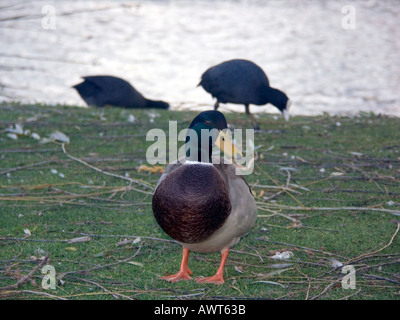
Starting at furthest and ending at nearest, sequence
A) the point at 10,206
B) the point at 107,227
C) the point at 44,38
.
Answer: the point at 44,38
the point at 10,206
the point at 107,227

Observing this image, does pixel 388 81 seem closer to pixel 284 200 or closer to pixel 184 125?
pixel 184 125

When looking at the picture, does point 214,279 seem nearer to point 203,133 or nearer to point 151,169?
point 203,133

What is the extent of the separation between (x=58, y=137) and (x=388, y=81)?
21.7ft

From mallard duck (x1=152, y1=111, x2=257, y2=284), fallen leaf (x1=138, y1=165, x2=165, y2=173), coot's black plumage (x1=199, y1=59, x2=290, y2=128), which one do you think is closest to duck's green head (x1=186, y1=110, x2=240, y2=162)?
mallard duck (x1=152, y1=111, x2=257, y2=284)

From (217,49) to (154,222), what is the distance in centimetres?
800

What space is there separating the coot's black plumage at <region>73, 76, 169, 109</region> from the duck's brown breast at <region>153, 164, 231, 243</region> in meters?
4.45

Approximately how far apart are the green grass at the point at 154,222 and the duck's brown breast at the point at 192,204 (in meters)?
0.30

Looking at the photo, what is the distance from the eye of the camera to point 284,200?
4246 mm

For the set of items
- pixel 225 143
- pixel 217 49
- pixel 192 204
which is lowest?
pixel 192 204

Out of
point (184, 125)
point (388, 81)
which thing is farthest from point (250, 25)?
point (184, 125)

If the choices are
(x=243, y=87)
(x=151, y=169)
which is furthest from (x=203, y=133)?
(x=243, y=87)

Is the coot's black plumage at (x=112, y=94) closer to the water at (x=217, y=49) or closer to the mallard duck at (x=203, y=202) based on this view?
the water at (x=217, y=49)

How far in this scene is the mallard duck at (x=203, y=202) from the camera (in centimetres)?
291

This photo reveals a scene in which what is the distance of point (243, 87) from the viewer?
609 centimetres
